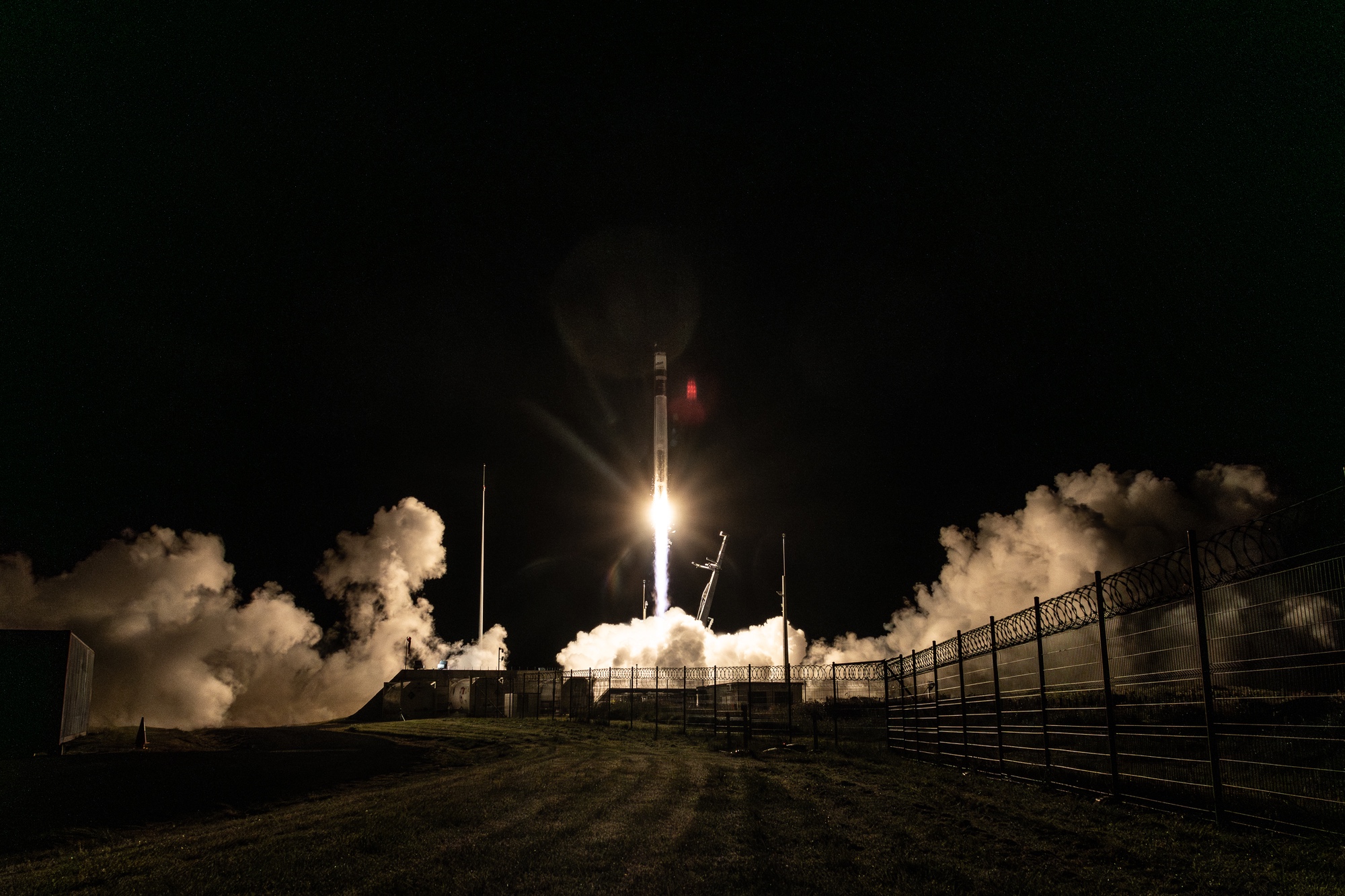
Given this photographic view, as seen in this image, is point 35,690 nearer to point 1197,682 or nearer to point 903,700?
point 903,700

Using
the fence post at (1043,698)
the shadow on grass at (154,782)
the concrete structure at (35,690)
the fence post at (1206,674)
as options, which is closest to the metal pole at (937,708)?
the fence post at (1043,698)

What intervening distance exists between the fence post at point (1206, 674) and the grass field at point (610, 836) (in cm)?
50

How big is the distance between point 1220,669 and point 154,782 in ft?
61.9

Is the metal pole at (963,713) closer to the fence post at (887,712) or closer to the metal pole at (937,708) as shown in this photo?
the metal pole at (937,708)

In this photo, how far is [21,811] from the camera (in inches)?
572

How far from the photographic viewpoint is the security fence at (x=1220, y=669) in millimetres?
8867

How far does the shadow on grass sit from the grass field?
0.08 m

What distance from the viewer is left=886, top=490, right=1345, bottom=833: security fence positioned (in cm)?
887

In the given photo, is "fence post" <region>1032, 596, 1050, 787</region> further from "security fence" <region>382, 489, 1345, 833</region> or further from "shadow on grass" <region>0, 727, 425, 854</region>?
"shadow on grass" <region>0, 727, 425, 854</region>

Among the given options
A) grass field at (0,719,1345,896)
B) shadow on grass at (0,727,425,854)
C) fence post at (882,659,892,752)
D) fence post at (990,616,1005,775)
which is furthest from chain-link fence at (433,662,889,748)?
shadow on grass at (0,727,425,854)

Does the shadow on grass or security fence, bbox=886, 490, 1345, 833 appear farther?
the shadow on grass

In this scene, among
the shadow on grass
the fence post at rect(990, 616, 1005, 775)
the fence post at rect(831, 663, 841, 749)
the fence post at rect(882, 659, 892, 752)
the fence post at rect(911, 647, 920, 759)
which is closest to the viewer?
the shadow on grass

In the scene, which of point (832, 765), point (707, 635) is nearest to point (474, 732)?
point (832, 765)

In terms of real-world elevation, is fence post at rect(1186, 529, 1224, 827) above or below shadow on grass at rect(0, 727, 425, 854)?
above
